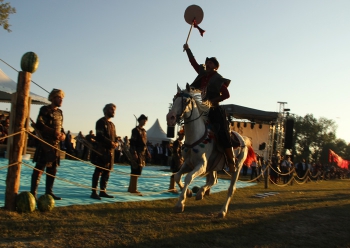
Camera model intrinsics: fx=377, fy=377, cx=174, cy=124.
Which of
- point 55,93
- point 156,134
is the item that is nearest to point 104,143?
point 55,93

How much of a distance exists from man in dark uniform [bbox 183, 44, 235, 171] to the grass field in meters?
1.47

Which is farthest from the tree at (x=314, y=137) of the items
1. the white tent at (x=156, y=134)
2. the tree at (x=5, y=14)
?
the tree at (x=5, y=14)

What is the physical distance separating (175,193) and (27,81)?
5.74 metres

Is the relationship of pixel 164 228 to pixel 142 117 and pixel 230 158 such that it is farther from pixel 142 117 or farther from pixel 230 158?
pixel 142 117

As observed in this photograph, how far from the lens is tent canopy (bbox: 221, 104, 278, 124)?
26.8m

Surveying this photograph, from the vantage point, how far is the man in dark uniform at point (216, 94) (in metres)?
7.29

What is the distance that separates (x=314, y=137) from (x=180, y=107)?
306 ft

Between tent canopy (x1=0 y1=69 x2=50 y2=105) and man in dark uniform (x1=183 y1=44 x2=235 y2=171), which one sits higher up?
tent canopy (x1=0 y1=69 x2=50 y2=105)

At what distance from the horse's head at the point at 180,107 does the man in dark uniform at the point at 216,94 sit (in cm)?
58

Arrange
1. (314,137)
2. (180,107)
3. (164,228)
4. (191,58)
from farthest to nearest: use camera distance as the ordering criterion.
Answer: (314,137) → (191,58) → (180,107) → (164,228)

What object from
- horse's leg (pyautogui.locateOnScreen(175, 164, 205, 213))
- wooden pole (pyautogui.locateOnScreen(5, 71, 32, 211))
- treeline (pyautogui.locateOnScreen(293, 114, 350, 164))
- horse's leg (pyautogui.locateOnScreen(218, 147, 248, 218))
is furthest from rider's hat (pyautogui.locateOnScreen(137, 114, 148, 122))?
treeline (pyautogui.locateOnScreen(293, 114, 350, 164))

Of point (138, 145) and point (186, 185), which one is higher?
point (138, 145)

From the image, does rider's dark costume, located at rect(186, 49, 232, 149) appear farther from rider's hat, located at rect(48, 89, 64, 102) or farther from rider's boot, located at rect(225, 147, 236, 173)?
rider's hat, located at rect(48, 89, 64, 102)

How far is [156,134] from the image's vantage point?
35625 millimetres
